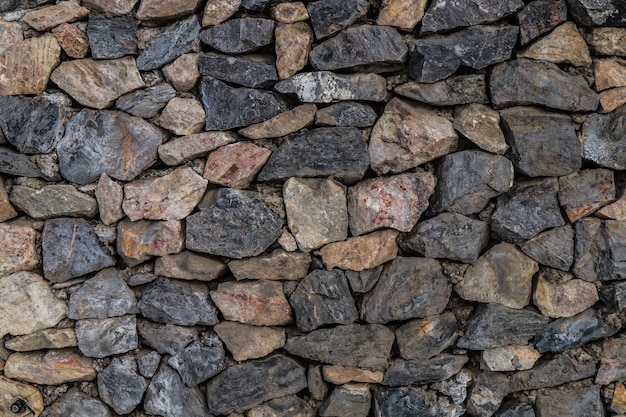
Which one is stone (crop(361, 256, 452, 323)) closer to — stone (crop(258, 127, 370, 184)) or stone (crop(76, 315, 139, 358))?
stone (crop(258, 127, 370, 184))

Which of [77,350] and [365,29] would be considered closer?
[365,29]

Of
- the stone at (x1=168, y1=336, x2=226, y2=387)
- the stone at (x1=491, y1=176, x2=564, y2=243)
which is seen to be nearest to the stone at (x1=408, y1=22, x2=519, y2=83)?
the stone at (x1=491, y1=176, x2=564, y2=243)

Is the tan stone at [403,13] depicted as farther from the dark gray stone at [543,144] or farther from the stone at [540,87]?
the dark gray stone at [543,144]

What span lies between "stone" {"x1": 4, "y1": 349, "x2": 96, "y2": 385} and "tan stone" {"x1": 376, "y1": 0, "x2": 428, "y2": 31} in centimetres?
214

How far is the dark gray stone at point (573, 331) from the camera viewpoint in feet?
9.91

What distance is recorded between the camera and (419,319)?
3.05 metres

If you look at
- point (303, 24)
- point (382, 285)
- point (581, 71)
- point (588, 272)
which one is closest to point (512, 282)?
point (588, 272)

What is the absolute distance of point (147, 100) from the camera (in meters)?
2.96

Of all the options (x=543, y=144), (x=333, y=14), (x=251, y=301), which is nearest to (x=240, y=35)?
(x=333, y=14)

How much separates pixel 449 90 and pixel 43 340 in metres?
2.22

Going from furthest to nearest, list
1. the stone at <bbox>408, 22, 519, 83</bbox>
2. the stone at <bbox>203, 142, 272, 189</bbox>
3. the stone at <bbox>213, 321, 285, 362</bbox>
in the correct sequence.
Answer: the stone at <bbox>213, 321, 285, 362</bbox>, the stone at <bbox>203, 142, 272, 189</bbox>, the stone at <bbox>408, 22, 519, 83</bbox>

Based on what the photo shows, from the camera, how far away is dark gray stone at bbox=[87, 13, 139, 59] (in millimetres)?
2928

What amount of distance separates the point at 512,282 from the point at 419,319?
47 cm

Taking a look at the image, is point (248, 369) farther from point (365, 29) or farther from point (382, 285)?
point (365, 29)
